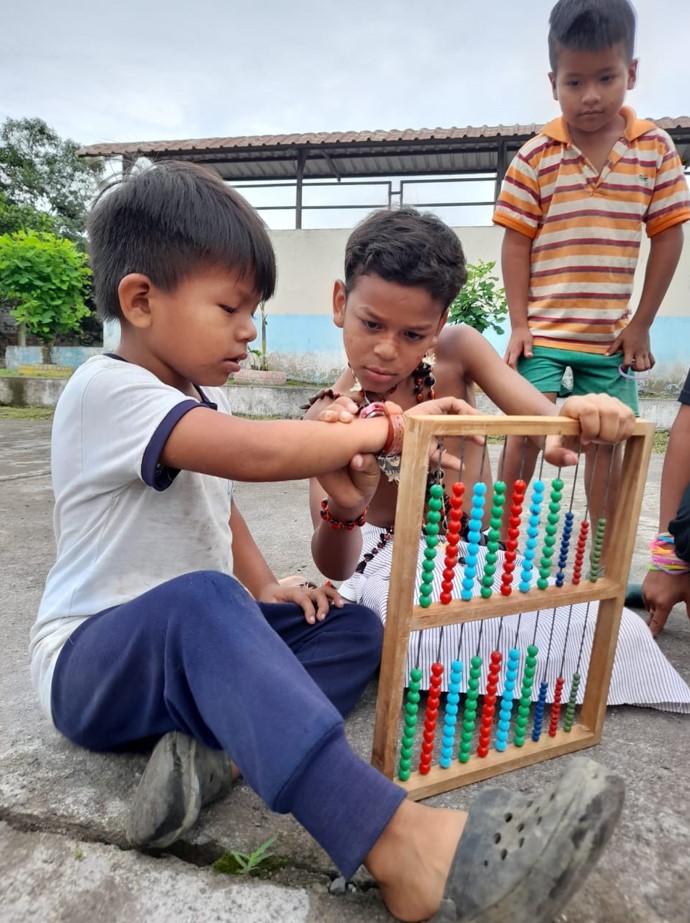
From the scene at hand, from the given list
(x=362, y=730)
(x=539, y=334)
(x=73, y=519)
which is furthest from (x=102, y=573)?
(x=539, y=334)

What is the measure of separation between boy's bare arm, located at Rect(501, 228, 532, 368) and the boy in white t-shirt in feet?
3.51

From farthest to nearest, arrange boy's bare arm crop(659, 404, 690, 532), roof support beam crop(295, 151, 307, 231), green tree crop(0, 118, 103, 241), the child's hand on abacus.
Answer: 1. green tree crop(0, 118, 103, 241)
2. roof support beam crop(295, 151, 307, 231)
3. boy's bare arm crop(659, 404, 690, 532)
4. the child's hand on abacus

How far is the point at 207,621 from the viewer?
95 cm

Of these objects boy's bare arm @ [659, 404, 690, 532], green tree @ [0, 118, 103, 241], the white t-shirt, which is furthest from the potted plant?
green tree @ [0, 118, 103, 241]

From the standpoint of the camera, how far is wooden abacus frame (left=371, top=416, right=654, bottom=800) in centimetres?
102

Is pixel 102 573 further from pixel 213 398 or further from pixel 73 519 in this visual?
pixel 213 398

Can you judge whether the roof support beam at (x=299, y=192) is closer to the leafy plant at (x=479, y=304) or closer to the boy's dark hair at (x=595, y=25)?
the leafy plant at (x=479, y=304)

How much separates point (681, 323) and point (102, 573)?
9373 millimetres

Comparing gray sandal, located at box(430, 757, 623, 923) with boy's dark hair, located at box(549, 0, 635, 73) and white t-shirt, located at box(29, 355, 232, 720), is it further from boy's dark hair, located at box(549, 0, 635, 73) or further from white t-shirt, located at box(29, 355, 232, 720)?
boy's dark hair, located at box(549, 0, 635, 73)

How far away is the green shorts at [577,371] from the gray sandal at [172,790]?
1542 millimetres

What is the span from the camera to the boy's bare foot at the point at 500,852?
747 mm

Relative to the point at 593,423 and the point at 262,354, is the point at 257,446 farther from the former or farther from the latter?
the point at 262,354

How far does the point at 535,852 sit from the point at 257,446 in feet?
2.18

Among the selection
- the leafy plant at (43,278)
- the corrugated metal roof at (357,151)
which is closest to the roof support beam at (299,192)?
the corrugated metal roof at (357,151)
